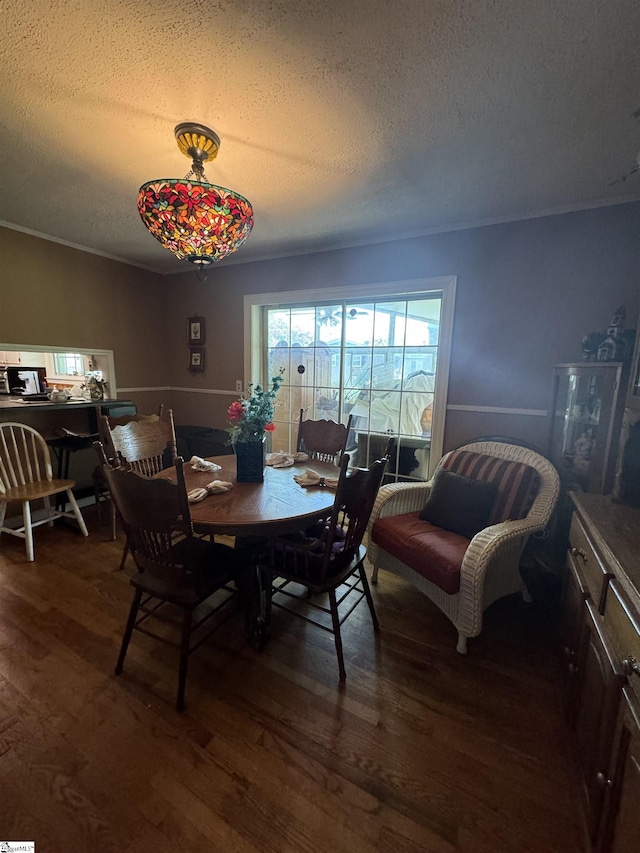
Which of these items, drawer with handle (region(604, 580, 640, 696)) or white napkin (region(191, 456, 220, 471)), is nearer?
drawer with handle (region(604, 580, 640, 696))

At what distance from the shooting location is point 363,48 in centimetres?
115

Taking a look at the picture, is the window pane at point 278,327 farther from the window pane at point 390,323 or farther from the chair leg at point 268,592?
the chair leg at point 268,592

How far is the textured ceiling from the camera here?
41.8 inches

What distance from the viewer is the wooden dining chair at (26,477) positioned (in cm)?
248

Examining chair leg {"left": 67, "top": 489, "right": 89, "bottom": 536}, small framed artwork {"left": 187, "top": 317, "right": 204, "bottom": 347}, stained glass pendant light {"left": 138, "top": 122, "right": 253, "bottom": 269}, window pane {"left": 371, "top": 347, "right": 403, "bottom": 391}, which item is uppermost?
stained glass pendant light {"left": 138, "top": 122, "right": 253, "bottom": 269}

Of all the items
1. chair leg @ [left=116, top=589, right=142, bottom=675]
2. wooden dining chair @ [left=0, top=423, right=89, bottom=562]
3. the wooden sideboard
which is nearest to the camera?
the wooden sideboard

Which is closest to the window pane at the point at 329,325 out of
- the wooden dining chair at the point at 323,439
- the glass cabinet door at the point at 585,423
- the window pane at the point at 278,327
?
the window pane at the point at 278,327

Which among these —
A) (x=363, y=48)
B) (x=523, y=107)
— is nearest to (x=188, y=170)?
(x=363, y=48)

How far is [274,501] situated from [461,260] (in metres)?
2.26

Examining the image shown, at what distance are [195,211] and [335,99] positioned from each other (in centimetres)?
72

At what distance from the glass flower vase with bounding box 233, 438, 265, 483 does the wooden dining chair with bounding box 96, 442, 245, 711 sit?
0.41 meters

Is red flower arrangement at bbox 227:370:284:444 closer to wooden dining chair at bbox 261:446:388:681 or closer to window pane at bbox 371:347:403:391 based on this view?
wooden dining chair at bbox 261:446:388:681

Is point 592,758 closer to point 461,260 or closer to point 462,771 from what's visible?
point 462,771

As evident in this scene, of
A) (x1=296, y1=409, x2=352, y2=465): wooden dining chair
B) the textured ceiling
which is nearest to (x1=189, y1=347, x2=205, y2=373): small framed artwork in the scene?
the textured ceiling
